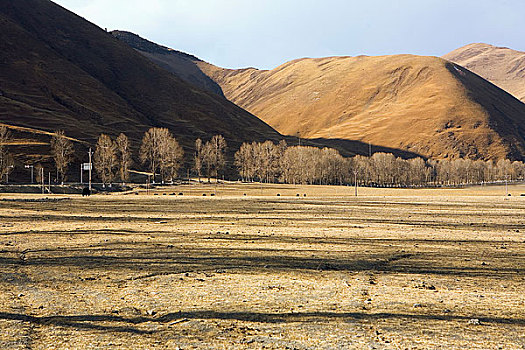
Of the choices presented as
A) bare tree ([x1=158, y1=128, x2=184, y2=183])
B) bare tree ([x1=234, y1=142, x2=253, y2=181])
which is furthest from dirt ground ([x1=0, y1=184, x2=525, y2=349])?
bare tree ([x1=234, y1=142, x2=253, y2=181])

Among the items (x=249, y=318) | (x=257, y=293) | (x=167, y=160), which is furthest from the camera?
(x=167, y=160)

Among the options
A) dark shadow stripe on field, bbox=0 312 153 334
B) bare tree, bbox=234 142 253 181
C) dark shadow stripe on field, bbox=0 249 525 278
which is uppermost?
bare tree, bbox=234 142 253 181

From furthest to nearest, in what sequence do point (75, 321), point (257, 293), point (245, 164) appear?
1. point (245, 164)
2. point (257, 293)
3. point (75, 321)

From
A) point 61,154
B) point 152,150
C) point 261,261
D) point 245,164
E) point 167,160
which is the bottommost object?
point 261,261

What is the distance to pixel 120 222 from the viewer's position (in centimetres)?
3425

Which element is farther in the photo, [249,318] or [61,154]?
[61,154]

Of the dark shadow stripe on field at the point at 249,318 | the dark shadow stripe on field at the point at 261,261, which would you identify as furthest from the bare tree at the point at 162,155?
the dark shadow stripe on field at the point at 249,318

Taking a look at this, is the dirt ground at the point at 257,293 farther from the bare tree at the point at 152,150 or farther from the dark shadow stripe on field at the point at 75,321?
the bare tree at the point at 152,150

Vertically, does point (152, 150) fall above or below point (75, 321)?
above

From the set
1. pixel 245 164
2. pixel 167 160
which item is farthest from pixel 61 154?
pixel 245 164

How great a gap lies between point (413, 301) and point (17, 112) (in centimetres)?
21702

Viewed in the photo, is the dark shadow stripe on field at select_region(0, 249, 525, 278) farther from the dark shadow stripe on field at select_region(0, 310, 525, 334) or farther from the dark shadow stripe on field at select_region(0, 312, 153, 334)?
the dark shadow stripe on field at select_region(0, 312, 153, 334)

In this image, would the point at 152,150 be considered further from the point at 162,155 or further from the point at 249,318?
the point at 249,318

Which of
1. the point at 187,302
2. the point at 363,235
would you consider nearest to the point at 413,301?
the point at 187,302
